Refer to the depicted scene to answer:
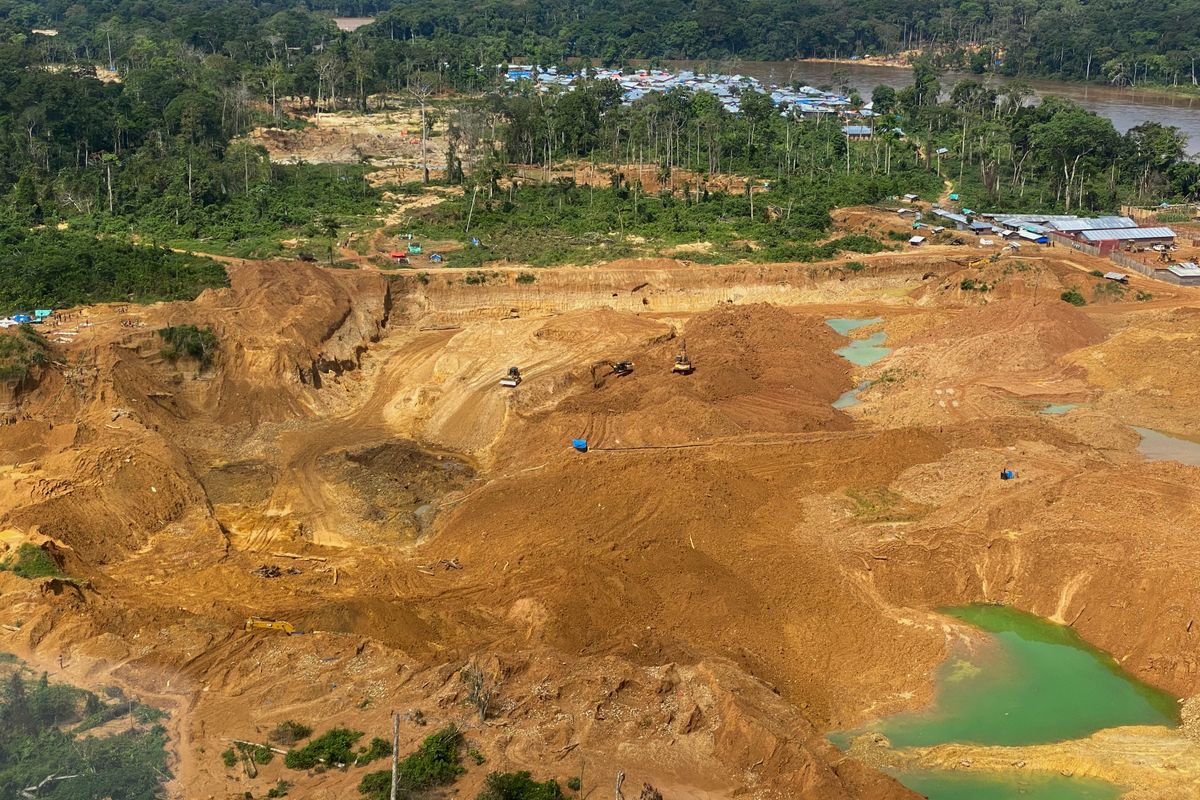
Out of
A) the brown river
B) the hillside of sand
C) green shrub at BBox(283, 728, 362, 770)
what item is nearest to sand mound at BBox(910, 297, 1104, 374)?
the hillside of sand

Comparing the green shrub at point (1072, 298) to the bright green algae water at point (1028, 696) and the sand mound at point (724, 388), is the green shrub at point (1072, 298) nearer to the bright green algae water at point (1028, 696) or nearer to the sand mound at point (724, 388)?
the sand mound at point (724, 388)

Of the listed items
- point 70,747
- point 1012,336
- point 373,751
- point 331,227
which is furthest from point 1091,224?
point 70,747

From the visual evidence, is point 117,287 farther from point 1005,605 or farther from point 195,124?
point 1005,605

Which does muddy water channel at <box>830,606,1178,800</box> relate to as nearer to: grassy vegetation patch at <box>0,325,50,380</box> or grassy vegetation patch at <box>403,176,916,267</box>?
grassy vegetation patch at <box>0,325,50,380</box>

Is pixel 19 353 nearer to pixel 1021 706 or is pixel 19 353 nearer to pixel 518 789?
pixel 518 789

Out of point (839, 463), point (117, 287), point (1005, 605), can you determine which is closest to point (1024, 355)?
point (839, 463)

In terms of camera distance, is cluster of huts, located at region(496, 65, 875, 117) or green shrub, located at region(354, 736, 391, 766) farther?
cluster of huts, located at region(496, 65, 875, 117)
